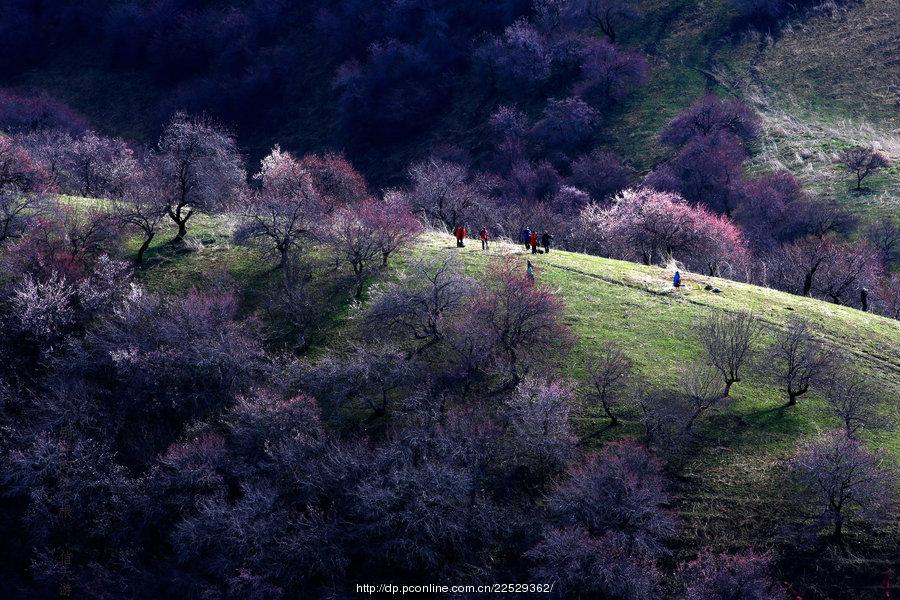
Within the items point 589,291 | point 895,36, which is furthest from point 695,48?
point 589,291

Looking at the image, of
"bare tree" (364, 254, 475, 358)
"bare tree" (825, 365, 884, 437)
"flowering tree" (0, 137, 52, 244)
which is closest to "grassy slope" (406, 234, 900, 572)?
"bare tree" (825, 365, 884, 437)

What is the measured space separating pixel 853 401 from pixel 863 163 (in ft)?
142

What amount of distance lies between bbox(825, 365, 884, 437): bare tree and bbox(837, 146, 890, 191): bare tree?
38.3 metres

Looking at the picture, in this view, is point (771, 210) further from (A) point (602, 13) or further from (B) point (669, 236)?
(A) point (602, 13)

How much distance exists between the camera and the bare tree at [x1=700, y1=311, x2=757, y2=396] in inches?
1684

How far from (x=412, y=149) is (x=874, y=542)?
247 ft

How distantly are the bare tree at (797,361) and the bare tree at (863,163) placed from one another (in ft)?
121

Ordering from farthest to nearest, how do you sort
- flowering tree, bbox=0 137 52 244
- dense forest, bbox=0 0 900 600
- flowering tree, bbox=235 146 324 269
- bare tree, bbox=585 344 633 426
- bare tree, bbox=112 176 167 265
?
bare tree, bbox=112 176 167 265 < flowering tree, bbox=0 137 52 244 < flowering tree, bbox=235 146 324 269 < bare tree, bbox=585 344 633 426 < dense forest, bbox=0 0 900 600

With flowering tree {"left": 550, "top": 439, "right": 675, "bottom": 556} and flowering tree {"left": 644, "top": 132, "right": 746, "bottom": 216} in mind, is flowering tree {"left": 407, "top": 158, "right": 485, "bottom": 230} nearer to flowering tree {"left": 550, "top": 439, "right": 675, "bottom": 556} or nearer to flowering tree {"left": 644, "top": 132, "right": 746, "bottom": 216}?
flowering tree {"left": 644, "top": 132, "right": 746, "bottom": 216}

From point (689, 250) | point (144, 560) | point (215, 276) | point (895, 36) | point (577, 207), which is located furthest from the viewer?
point (895, 36)

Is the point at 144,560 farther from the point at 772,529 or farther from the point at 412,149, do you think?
the point at 412,149

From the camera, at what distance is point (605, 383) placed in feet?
136

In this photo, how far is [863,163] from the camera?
75688 mm

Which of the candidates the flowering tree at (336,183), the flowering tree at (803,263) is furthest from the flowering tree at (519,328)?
the flowering tree at (336,183)
